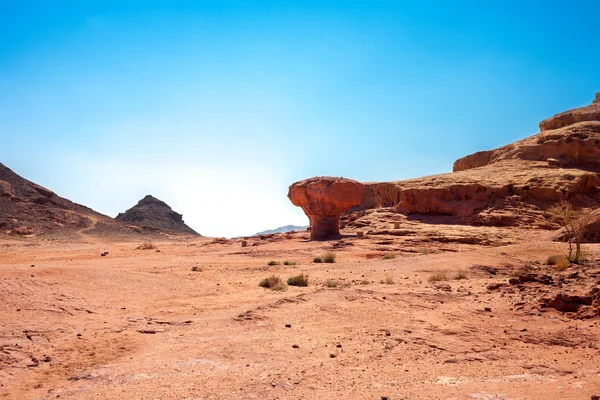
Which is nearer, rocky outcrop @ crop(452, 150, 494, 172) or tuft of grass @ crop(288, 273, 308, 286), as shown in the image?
tuft of grass @ crop(288, 273, 308, 286)

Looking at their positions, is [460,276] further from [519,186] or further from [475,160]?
[475,160]

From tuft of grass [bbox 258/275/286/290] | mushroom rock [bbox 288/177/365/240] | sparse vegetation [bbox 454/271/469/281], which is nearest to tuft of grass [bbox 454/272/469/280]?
sparse vegetation [bbox 454/271/469/281]

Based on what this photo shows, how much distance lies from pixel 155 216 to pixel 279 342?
75069 millimetres

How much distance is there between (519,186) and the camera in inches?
1302

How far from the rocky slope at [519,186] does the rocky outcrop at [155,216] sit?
44.5 meters

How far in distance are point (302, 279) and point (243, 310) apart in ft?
15.2

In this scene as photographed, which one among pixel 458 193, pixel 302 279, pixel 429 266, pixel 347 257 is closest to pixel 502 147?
pixel 458 193

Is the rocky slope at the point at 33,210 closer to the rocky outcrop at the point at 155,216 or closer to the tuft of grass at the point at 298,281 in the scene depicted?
the rocky outcrop at the point at 155,216

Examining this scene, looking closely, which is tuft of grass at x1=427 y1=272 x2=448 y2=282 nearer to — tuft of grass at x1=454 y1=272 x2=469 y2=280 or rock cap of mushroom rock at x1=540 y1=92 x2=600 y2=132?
tuft of grass at x1=454 y1=272 x2=469 y2=280

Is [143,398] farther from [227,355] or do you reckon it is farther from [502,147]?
[502,147]

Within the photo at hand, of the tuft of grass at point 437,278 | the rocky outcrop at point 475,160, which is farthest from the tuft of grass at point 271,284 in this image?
the rocky outcrop at point 475,160

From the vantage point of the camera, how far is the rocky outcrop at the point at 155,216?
7438 centimetres

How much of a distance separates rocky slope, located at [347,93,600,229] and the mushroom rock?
3741 mm

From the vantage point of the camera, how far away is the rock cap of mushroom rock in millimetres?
48772
